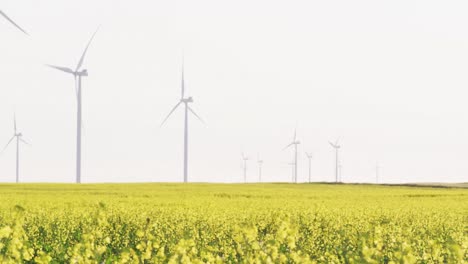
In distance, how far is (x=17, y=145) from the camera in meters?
80.9

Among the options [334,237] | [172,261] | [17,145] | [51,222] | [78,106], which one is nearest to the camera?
[172,261]

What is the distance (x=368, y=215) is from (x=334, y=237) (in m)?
5.94

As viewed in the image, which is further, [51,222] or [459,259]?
[51,222]

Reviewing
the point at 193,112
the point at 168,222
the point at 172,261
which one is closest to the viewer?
the point at 172,261

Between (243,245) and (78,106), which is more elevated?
(78,106)

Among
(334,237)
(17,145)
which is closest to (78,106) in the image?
(17,145)

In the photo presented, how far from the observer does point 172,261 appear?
7.41 metres

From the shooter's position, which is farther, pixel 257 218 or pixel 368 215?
pixel 368 215

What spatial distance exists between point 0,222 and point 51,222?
4.27 feet

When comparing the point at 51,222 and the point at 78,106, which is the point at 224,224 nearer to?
the point at 51,222

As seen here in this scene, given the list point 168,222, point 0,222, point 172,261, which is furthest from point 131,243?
point 172,261

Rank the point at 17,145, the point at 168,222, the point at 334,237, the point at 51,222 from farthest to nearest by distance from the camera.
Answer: the point at 17,145, the point at 51,222, the point at 168,222, the point at 334,237

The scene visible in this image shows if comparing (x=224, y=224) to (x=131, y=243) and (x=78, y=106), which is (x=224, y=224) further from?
(x=78, y=106)

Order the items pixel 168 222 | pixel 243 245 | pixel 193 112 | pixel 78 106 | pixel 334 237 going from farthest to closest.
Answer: pixel 193 112 → pixel 78 106 → pixel 168 222 → pixel 334 237 → pixel 243 245
